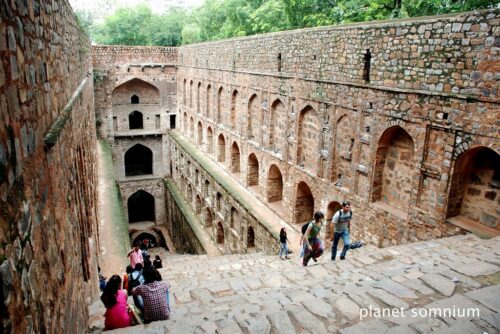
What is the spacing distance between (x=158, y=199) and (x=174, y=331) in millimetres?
23328

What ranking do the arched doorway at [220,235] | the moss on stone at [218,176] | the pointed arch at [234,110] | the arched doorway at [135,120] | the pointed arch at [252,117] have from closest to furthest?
the moss on stone at [218,176]
the pointed arch at [252,117]
the pointed arch at [234,110]
the arched doorway at [220,235]
the arched doorway at [135,120]

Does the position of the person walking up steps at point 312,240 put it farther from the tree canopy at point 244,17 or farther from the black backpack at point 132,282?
the tree canopy at point 244,17

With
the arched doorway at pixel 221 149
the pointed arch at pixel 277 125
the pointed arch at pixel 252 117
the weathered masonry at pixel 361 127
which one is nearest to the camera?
the weathered masonry at pixel 361 127

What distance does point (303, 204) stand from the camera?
12359 mm

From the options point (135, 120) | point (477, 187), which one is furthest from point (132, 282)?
point (135, 120)

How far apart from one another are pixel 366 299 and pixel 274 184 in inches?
380

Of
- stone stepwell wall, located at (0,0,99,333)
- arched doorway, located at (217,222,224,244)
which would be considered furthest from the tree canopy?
stone stepwell wall, located at (0,0,99,333)

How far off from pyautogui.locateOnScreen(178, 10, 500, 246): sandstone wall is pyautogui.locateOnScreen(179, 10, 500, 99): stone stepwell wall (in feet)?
0.06

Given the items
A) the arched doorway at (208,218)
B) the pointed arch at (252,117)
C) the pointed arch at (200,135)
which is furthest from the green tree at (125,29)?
the pointed arch at (252,117)

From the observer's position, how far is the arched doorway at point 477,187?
686 centimetres

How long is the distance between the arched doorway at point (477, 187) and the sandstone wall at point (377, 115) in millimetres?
40

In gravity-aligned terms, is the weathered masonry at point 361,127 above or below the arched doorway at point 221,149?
above

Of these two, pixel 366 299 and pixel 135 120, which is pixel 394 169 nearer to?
pixel 366 299

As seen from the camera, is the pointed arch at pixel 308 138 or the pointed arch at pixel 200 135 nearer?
the pointed arch at pixel 308 138
